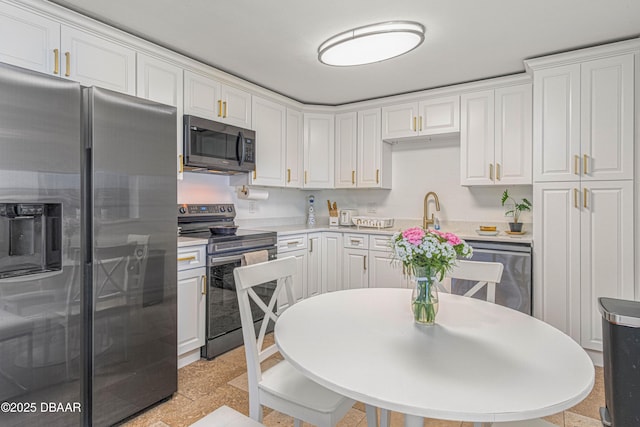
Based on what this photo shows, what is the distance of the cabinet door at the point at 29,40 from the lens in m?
1.83

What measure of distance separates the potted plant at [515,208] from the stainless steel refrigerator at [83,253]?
9.10ft

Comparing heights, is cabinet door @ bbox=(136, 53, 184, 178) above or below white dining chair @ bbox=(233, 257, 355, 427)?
above

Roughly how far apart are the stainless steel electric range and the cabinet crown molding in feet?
8.52

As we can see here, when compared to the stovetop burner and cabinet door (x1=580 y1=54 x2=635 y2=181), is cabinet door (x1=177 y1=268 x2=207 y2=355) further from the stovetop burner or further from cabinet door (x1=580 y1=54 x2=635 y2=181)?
cabinet door (x1=580 y1=54 x2=635 y2=181)

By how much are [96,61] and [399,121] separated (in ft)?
8.90

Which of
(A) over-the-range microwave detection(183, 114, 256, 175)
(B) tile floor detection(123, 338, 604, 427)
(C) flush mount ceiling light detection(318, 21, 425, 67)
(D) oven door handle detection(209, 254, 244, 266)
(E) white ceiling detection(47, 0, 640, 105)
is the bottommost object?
(B) tile floor detection(123, 338, 604, 427)

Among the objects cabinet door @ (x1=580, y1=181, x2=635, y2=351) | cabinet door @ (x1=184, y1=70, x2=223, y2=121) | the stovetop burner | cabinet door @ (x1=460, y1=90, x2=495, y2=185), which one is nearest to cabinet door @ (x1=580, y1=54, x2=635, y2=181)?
cabinet door @ (x1=580, y1=181, x2=635, y2=351)

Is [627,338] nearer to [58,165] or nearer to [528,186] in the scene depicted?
[58,165]

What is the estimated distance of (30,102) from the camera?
1.54m

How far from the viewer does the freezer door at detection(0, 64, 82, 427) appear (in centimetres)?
148

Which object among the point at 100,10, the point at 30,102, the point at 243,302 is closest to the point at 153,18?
the point at 100,10

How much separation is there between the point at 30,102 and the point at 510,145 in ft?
11.1

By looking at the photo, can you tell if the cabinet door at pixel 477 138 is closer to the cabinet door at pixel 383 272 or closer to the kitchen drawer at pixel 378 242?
the kitchen drawer at pixel 378 242

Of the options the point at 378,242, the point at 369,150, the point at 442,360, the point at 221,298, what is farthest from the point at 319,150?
the point at 442,360
